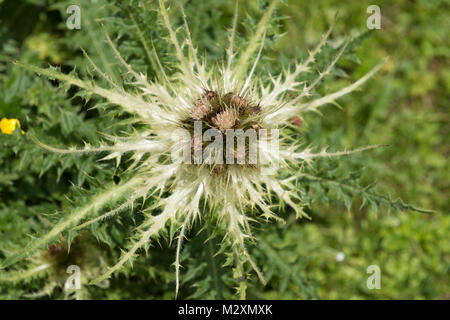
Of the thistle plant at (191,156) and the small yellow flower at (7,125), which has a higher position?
the small yellow flower at (7,125)

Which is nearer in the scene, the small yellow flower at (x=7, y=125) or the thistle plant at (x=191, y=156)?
the thistle plant at (x=191, y=156)

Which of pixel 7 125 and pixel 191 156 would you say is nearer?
pixel 191 156

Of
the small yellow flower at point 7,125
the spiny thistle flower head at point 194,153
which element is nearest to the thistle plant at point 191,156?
the spiny thistle flower head at point 194,153

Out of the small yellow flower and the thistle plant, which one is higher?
Result: the small yellow flower

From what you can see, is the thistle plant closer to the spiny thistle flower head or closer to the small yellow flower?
the spiny thistle flower head

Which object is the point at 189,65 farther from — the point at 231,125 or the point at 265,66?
the point at 265,66

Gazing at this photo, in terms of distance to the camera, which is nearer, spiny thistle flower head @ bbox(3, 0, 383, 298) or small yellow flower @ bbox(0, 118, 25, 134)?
spiny thistle flower head @ bbox(3, 0, 383, 298)

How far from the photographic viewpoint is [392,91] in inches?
167

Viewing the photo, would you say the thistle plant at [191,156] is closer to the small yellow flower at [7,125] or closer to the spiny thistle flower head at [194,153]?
the spiny thistle flower head at [194,153]

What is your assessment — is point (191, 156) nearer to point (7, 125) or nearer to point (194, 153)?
point (194, 153)

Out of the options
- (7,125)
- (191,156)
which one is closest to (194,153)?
(191,156)

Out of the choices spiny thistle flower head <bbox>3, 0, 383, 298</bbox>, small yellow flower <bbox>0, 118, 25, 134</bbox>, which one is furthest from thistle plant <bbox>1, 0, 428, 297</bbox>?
small yellow flower <bbox>0, 118, 25, 134</bbox>
